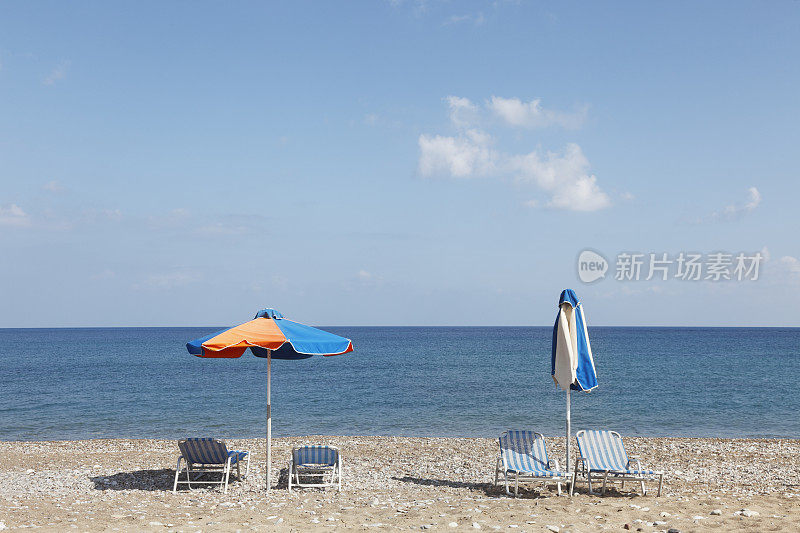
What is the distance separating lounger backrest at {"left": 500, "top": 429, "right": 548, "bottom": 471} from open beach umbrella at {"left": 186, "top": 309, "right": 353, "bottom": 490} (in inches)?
109

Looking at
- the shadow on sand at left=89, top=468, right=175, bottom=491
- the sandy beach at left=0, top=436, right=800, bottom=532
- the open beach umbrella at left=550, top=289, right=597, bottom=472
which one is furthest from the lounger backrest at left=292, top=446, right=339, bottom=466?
the open beach umbrella at left=550, top=289, right=597, bottom=472

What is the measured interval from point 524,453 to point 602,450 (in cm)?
113

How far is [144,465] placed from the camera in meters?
11.8

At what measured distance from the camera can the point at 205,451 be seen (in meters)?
9.55

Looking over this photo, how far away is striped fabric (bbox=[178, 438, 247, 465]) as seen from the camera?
948 cm

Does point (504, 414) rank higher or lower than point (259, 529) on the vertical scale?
lower

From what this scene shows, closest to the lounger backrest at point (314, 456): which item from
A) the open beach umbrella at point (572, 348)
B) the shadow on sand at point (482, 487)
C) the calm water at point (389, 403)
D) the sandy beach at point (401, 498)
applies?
the sandy beach at point (401, 498)

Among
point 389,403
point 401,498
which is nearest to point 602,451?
point 401,498

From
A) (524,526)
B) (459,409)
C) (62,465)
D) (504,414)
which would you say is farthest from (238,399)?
(524,526)

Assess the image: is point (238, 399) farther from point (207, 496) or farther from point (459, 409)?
point (207, 496)

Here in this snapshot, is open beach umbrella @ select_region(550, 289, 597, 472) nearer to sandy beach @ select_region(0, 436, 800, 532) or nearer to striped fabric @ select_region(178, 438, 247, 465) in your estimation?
sandy beach @ select_region(0, 436, 800, 532)

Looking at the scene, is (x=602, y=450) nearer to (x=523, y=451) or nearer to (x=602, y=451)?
(x=602, y=451)

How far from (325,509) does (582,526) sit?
3084 mm

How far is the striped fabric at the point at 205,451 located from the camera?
31.1 ft
